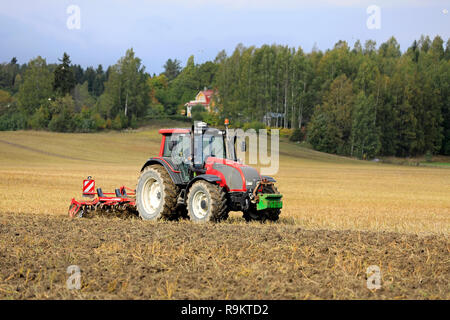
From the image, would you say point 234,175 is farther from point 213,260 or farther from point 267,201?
point 213,260

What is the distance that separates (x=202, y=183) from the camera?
11.2 metres

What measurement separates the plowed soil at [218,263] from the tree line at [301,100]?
63.7 m

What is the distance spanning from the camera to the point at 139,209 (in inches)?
498

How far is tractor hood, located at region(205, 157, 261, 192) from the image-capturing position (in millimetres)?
11375

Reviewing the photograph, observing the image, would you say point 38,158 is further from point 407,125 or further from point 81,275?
point 407,125

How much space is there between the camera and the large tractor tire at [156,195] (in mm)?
11914

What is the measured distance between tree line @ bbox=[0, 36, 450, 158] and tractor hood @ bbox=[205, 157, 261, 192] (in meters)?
61.0

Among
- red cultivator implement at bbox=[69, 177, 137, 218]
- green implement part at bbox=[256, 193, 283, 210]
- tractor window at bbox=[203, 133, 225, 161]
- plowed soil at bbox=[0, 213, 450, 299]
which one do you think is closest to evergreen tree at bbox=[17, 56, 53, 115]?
red cultivator implement at bbox=[69, 177, 137, 218]

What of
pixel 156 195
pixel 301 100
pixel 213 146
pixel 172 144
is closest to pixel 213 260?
pixel 213 146

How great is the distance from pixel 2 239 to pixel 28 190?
13.2 m

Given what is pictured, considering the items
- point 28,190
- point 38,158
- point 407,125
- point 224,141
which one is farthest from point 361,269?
point 407,125

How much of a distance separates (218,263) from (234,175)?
4448mm
